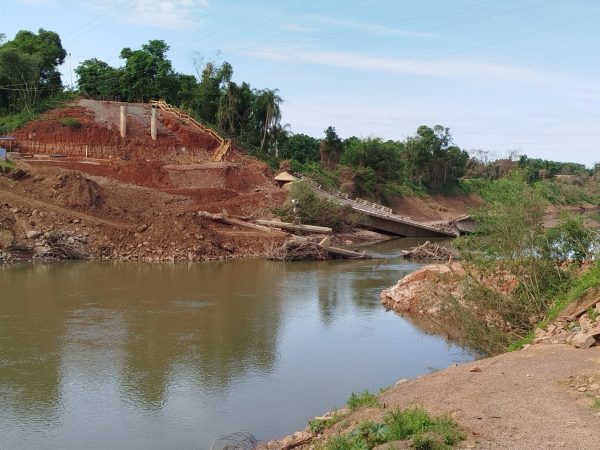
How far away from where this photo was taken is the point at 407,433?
7.65 metres

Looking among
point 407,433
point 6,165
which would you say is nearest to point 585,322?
point 407,433

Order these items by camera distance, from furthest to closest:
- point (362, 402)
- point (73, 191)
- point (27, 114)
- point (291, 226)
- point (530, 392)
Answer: point (27, 114)
point (291, 226)
point (73, 191)
point (362, 402)
point (530, 392)

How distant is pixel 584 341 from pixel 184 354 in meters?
8.63

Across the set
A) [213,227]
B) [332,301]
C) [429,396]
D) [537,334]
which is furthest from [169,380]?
[213,227]

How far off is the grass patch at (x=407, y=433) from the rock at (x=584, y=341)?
436 centimetres

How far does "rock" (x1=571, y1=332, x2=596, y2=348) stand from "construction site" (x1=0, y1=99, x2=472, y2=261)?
22.0m

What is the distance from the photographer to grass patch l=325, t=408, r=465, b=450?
720 cm

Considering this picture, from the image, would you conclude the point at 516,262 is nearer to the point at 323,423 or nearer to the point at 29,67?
the point at 323,423

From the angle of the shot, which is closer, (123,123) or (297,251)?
(297,251)

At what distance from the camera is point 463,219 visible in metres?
51.5

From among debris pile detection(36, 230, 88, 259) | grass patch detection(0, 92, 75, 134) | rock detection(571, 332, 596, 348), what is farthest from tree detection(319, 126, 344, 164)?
rock detection(571, 332, 596, 348)

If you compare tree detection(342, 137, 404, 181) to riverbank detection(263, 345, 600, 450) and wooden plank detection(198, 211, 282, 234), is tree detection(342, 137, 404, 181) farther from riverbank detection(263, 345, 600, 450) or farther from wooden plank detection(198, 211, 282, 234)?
riverbank detection(263, 345, 600, 450)

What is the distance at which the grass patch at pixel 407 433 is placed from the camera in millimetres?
7199

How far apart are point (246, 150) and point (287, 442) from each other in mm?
43653
